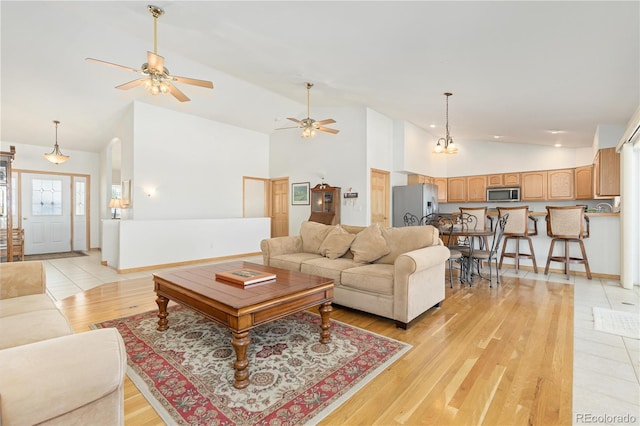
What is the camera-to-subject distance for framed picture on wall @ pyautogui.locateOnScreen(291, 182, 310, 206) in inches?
313

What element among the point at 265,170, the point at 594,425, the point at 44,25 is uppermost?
the point at 44,25

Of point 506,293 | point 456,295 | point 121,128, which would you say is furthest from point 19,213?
point 506,293

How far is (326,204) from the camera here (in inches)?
288

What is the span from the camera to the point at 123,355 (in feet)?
3.80

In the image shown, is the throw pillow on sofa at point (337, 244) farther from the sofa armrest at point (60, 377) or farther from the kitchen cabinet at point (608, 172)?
the kitchen cabinet at point (608, 172)

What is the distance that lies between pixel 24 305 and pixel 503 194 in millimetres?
9135

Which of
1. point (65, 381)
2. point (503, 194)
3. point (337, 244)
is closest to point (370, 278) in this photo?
point (337, 244)

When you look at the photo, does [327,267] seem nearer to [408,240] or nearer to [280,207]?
[408,240]

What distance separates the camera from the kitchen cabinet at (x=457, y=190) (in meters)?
8.71

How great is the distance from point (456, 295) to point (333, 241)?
1789mm

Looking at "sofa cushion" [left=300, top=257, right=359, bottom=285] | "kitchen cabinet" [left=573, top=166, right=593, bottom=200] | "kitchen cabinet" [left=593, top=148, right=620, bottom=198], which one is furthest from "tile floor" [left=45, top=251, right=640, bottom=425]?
"kitchen cabinet" [left=573, top=166, right=593, bottom=200]

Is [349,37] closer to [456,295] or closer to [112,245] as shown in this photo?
[456,295]

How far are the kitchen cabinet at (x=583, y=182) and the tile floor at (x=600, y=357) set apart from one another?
3.16m

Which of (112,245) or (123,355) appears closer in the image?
(123,355)
